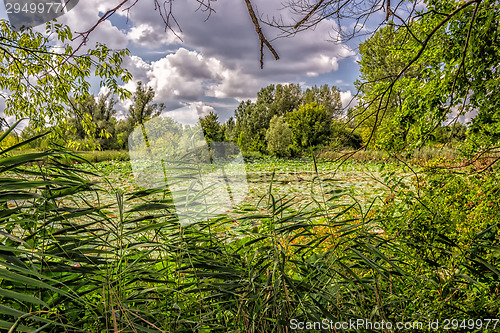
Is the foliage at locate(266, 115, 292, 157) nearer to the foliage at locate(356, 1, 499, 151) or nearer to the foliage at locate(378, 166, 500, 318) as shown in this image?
the foliage at locate(356, 1, 499, 151)

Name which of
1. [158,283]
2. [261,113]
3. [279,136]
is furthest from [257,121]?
[158,283]

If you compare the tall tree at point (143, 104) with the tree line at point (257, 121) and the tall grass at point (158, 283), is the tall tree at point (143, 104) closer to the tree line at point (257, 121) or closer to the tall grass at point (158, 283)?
the tree line at point (257, 121)

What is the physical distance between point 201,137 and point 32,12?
3.13m

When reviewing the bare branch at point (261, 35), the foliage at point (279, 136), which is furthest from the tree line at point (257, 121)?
the bare branch at point (261, 35)

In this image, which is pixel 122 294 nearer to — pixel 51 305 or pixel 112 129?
pixel 51 305

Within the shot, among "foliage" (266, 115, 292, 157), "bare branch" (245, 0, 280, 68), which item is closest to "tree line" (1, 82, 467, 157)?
"foliage" (266, 115, 292, 157)

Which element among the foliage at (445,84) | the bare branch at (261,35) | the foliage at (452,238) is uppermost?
the bare branch at (261,35)

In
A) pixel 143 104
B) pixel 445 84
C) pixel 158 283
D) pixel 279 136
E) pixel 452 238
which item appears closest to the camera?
pixel 158 283

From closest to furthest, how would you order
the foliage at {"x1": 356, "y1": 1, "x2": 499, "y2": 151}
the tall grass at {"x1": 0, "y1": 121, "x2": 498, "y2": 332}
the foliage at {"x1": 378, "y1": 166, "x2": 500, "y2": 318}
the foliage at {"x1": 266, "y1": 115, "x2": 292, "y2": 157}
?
the tall grass at {"x1": 0, "y1": 121, "x2": 498, "y2": 332} < the foliage at {"x1": 378, "y1": 166, "x2": 500, "y2": 318} < the foliage at {"x1": 356, "y1": 1, "x2": 499, "y2": 151} < the foliage at {"x1": 266, "y1": 115, "x2": 292, "y2": 157}

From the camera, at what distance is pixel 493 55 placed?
1885 mm

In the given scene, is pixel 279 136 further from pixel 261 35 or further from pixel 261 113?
pixel 261 35

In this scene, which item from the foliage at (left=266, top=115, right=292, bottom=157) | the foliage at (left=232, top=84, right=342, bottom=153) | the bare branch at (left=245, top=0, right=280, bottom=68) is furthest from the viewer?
the foliage at (left=232, top=84, right=342, bottom=153)

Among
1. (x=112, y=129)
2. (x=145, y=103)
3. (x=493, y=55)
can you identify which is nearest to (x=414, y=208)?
(x=493, y=55)

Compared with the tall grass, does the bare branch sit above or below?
above
